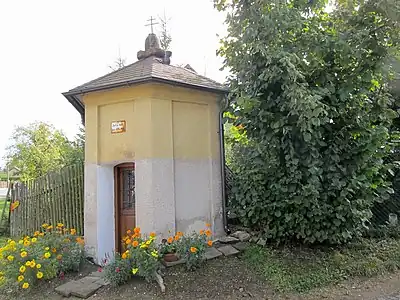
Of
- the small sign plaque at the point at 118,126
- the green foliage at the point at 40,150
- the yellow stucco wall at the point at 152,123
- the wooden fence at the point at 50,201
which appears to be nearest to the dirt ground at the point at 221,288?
the yellow stucco wall at the point at 152,123

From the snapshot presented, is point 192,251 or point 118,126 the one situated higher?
point 118,126

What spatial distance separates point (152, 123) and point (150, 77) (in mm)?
Answer: 883

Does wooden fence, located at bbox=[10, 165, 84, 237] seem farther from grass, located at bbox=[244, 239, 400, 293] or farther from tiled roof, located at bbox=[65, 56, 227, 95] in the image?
grass, located at bbox=[244, 239, 400, 293]

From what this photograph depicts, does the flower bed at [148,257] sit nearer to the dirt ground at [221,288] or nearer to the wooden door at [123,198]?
the dirt ground at [221,288]

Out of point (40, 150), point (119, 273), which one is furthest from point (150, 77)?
point (40, 150)

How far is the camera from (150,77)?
655 cm

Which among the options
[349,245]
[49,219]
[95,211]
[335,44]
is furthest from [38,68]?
[349,245]

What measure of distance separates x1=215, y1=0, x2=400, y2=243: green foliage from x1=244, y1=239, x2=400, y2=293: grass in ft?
1.18

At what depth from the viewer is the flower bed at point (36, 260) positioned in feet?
19.6

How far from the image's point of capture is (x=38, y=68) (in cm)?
1219

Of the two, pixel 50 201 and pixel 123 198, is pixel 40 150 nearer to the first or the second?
pixel 50 201

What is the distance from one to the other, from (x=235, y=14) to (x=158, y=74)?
1.86m

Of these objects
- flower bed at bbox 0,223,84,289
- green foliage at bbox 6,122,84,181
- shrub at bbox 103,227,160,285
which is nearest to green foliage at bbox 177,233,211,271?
shrub at bbox 103,227,160,285

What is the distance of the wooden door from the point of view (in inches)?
297
